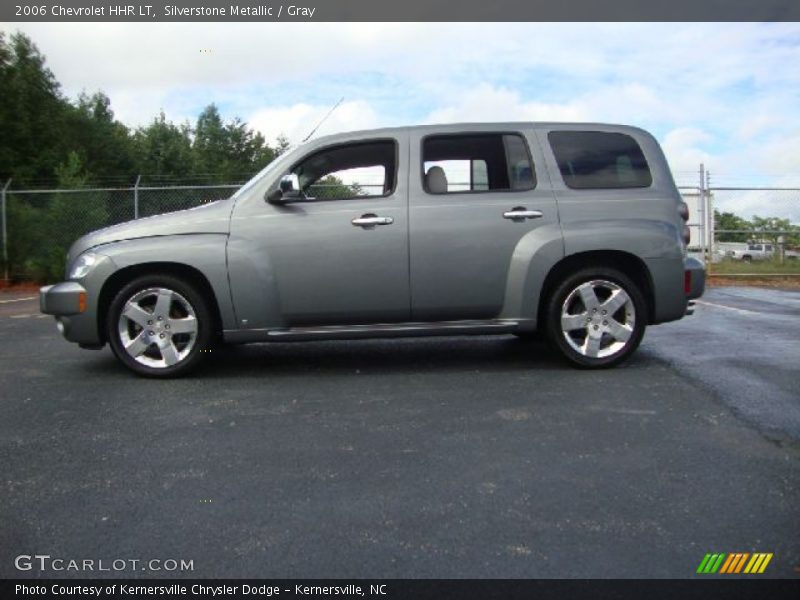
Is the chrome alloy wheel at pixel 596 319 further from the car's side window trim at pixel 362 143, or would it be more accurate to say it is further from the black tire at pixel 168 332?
the black tire at pixel 168 332

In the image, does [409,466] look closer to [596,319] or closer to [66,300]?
[596,319]

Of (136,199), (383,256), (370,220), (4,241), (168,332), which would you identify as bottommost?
(168,332)

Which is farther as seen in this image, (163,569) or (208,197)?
(208,197)

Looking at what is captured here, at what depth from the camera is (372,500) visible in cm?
286

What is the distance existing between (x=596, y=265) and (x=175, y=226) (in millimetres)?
3025

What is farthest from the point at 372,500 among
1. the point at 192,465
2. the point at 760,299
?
the point at 760,299

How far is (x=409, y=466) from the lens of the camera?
10.7ft

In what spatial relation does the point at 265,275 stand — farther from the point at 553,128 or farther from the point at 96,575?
the point at 96,575

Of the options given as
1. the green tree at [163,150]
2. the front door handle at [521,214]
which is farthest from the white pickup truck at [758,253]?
the green tree at [163,150]

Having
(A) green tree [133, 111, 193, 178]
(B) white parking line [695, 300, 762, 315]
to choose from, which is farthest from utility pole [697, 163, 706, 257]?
(A) green tree [133, 111, 193, 178]

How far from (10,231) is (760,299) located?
13869mm

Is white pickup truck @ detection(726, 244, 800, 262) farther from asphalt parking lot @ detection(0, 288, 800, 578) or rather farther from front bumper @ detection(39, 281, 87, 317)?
front bumper @ detection(39, 281, 87, 317)
